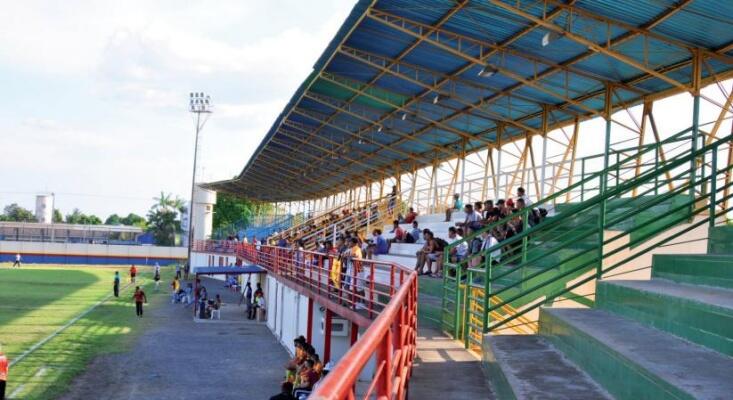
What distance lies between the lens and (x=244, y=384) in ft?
56.9

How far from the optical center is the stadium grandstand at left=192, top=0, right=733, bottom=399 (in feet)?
17.0

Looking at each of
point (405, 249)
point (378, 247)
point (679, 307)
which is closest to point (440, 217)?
point (378, 247)

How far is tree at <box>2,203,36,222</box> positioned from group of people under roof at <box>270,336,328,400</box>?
16892cm

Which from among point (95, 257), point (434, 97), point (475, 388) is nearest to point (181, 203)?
point (95, 257)

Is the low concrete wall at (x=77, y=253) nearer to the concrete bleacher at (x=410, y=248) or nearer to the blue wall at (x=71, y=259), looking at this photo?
the blue wall at (x=71, y=259)

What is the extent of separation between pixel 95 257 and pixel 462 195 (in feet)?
252

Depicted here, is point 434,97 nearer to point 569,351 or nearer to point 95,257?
point 569,351

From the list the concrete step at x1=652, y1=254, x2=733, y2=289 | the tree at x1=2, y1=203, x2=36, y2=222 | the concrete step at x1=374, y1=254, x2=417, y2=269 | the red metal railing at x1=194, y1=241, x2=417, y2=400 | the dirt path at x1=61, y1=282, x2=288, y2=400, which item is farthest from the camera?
the tree at x1=2, y1=203, x2=36, y2=222

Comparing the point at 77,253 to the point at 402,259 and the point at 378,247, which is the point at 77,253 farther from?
the point at 402,259

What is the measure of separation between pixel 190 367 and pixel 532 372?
49.7ft

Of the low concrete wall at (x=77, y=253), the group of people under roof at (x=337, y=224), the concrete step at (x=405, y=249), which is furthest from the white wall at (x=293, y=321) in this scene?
the low concrete wall at (x=77, y=253)

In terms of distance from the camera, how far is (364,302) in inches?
603

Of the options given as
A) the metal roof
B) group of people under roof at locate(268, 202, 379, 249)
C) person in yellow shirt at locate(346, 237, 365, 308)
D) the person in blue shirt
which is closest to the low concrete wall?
group of people under roof at locate(268, 202, 379, 249)

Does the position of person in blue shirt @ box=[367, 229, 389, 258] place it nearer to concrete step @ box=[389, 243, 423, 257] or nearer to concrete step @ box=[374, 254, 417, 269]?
concrete step @ box=[374, 254, 417, 269]
